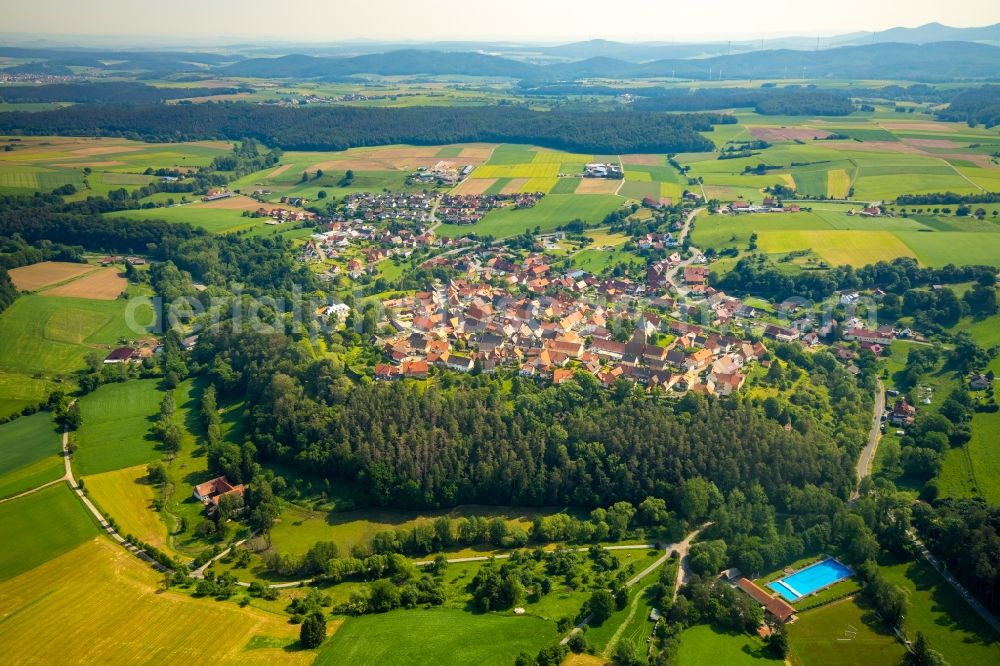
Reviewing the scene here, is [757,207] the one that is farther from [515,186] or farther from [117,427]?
[117,427]

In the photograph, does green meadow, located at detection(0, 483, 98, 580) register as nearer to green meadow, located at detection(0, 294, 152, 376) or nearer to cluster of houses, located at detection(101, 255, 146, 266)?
green meadow, located at detection(0, 294, 152, 376)

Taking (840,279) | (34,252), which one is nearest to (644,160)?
(840,279)

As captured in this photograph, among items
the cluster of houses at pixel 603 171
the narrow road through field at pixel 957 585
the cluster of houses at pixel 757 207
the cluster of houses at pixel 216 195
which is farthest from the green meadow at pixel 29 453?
the cluster of houses at pixel 603 171

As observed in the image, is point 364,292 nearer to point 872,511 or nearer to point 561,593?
point 561,593

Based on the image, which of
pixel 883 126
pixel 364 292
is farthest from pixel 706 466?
pixel 883 126

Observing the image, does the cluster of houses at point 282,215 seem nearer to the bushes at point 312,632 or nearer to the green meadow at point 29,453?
the green meadow at point 29,453

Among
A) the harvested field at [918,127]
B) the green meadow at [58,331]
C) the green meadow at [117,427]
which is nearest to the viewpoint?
the green meadow at [117,427]

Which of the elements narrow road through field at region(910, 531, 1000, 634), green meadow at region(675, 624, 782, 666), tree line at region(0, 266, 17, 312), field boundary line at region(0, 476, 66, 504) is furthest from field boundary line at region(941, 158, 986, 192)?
tree line at region(0, 266, 17, 312)
